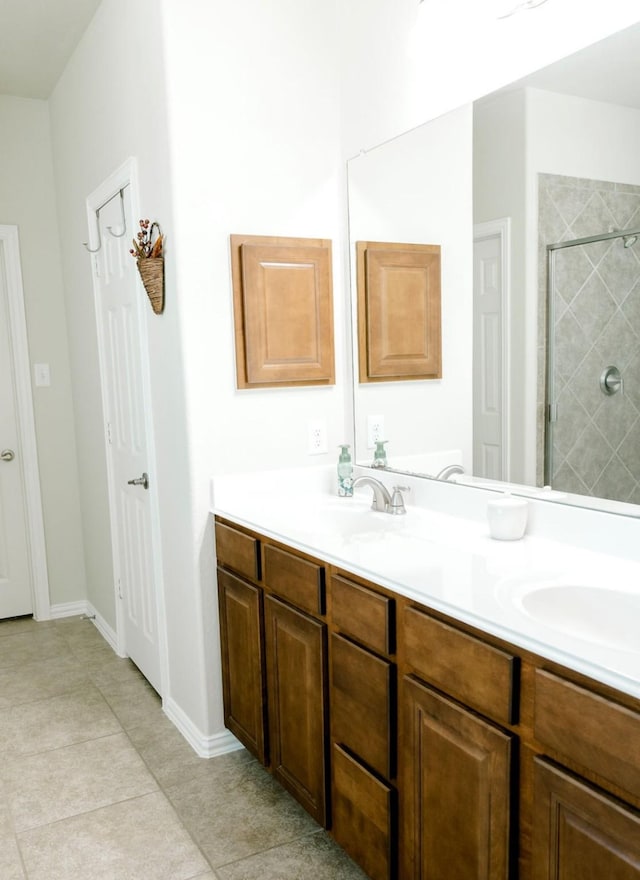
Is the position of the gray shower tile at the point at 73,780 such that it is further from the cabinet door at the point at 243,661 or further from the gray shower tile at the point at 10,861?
the cabinet door at the point at 243,661

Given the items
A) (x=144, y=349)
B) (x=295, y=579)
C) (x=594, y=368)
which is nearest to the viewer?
(x=594, y=368)

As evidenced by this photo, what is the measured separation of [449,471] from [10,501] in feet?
8.49

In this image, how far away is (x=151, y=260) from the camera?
7.80ft

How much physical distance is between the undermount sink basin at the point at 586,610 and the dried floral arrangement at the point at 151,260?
1524 mm

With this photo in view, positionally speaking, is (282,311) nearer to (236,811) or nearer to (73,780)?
(236,811)

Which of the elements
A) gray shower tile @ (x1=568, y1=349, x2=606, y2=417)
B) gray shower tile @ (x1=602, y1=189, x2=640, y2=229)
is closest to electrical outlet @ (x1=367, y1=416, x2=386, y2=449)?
gray shower tile @ (x1=568, y1=349, x2=606, y2=417)

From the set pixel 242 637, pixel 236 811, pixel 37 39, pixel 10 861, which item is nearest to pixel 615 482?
pixel 242 637

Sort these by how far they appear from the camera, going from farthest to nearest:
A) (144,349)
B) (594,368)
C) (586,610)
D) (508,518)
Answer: (144,349), (508,518), (594,368), (586,610)

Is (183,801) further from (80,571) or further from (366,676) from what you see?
(80,571)

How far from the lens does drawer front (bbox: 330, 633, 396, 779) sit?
5.23ft

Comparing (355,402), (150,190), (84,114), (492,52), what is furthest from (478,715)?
(84,114)

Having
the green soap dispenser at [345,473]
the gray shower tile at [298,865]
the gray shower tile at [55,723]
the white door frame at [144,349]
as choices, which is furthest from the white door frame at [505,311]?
the gray shower tile at [55,723]

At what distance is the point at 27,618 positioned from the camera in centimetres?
392

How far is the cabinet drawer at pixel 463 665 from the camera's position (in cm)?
125
